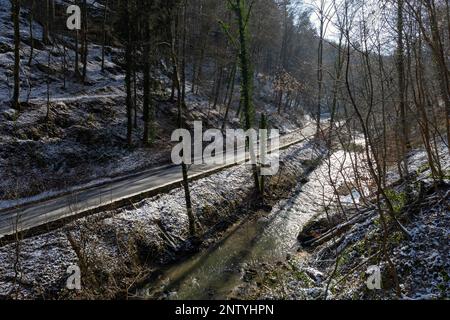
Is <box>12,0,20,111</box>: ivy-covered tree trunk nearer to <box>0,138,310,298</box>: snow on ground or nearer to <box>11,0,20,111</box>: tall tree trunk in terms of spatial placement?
<box>11,0,20,111</box>: tall tree trunk

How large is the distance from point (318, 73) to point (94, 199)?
13.9m

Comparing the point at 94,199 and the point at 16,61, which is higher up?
the point at 16,61

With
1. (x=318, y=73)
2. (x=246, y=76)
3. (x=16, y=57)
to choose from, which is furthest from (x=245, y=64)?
(x=16, y=57)

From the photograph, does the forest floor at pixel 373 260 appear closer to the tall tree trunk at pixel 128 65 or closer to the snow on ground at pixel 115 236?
the snow on ground at pixel 115 236

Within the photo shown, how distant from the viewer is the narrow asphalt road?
456 inches

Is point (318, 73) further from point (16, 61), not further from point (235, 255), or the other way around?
point (16, 61)

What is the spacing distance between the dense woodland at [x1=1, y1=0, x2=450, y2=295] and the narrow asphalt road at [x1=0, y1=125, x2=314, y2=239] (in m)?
2.42

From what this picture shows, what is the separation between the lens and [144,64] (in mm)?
22500

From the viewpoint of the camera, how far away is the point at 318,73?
2047 centimetres

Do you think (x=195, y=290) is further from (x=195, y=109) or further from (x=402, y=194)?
(x=195, y=109)

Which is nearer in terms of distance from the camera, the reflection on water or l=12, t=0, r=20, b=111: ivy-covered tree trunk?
the reflection on water

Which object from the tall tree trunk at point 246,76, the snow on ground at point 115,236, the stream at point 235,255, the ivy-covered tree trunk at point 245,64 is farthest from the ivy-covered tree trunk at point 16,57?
the stream at point 235,255

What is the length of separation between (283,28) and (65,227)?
6107 centimetres

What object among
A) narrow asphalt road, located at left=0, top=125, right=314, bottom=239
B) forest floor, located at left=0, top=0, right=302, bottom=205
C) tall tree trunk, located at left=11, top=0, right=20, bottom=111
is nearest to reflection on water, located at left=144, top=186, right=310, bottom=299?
narrow asphalt road, located at left=0, top=125, right=314, bottom=239
